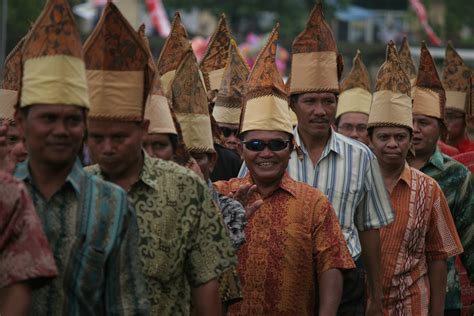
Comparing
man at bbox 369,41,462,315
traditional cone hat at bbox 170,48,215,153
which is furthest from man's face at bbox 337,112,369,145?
traditional cone hat at bbox 170,48,215,153

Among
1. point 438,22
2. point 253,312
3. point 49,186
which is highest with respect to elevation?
point 438,22

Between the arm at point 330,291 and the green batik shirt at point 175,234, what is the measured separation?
1631mm

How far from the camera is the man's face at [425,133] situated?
11.9m

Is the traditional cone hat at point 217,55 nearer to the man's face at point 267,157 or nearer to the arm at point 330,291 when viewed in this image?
the man's face at point 267,157

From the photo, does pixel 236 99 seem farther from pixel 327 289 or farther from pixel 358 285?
pixel 327 289

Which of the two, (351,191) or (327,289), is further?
(351,191)

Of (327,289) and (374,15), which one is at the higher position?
(374,15)

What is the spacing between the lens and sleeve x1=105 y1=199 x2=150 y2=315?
659cm

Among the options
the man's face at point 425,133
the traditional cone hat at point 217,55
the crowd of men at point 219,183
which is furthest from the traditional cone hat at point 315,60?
the traditional cone hat at point 217,55

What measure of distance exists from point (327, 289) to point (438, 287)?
1.86 metres

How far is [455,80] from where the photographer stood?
14.4 metres

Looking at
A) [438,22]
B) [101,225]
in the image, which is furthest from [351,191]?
[438,22]

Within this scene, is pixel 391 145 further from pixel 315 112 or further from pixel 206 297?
pixel 206 297

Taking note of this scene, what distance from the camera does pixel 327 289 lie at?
29.7 feet
